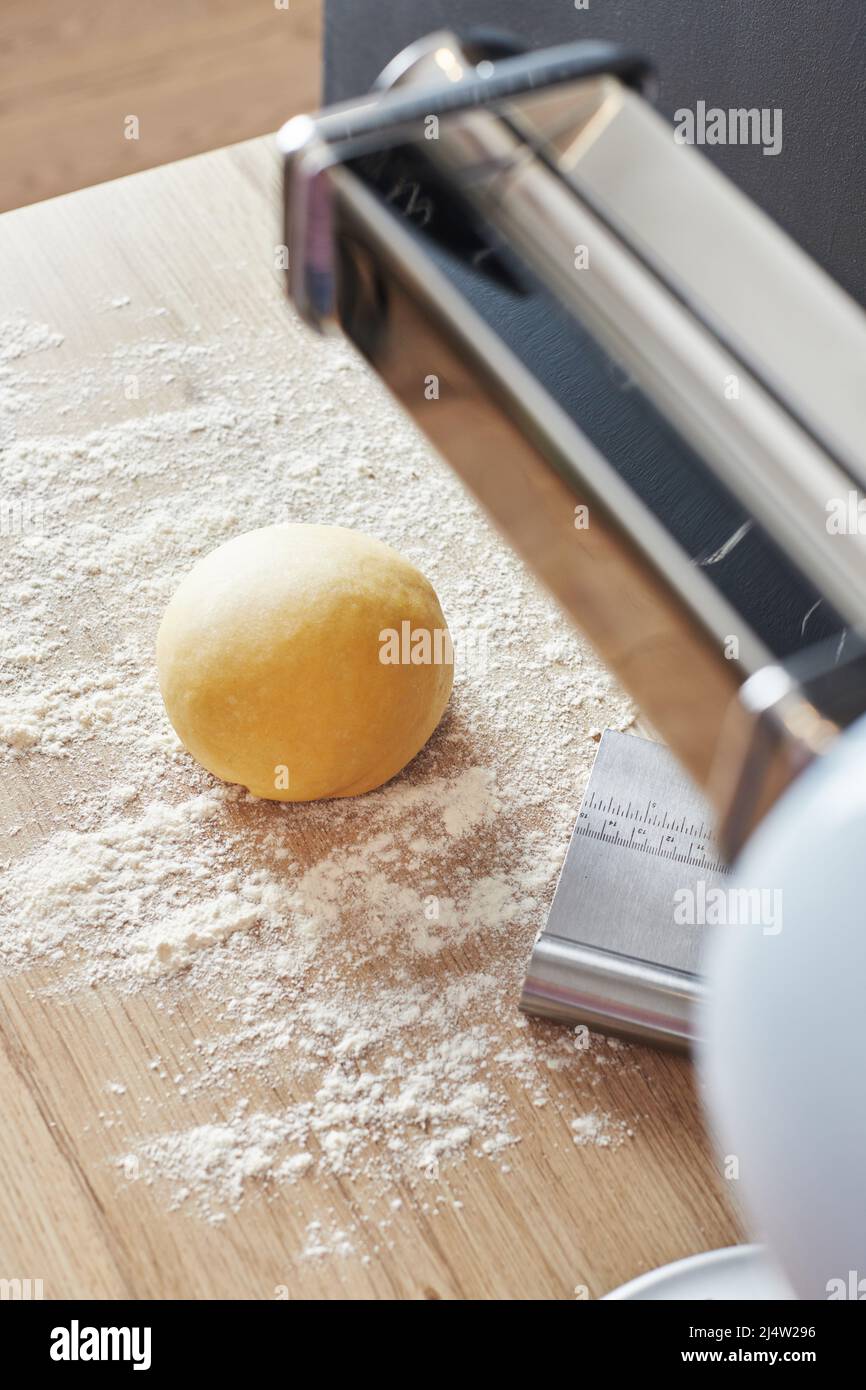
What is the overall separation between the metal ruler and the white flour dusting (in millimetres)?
28

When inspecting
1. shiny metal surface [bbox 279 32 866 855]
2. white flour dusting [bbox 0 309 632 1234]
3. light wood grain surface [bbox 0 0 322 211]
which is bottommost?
white flour dusting [bbox 0 309 632 1234]

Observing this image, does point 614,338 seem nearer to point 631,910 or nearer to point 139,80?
point 631,910

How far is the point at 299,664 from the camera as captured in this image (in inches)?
20.9

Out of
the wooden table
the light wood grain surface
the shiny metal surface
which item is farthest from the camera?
the light wood grain surface

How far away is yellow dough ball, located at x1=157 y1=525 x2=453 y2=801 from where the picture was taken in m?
0.53

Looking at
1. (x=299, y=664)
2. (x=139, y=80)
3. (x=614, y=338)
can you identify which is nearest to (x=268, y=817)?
(x=299, y=664)

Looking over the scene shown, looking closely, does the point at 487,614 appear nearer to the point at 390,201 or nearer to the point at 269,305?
the point at 269,305

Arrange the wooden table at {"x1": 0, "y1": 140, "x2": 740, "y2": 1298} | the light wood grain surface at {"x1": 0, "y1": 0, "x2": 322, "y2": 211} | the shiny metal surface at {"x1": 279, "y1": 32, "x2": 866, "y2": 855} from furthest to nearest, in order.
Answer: the light wood grain surface at {"x1": 0, "y1": 0, "x2": 322, "y2": 211}, the wooden table at {"x1": 0, "y1": 140, "x2": 740, "y2": 1298}, the shiny metal surface at {"x1": 279, "y1": 32, "x2": 866, "y2": 855}

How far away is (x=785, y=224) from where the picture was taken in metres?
0.60

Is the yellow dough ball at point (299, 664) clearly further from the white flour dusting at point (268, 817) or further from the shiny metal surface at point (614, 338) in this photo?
the shiny metal surface at point (614, 338)

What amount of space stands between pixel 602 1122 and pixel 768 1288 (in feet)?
0.29

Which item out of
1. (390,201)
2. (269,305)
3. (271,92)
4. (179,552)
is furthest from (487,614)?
(271,92)

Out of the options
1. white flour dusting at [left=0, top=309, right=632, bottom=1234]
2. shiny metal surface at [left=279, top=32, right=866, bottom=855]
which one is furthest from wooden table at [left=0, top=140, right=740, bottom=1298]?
shiny metal surface at [left=279, top=32, right=866, bottom=855]

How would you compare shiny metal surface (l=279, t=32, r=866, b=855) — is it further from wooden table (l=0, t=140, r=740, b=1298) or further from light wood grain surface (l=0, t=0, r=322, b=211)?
light wood grain surface (l=0, t=0, r=322, b=211)
